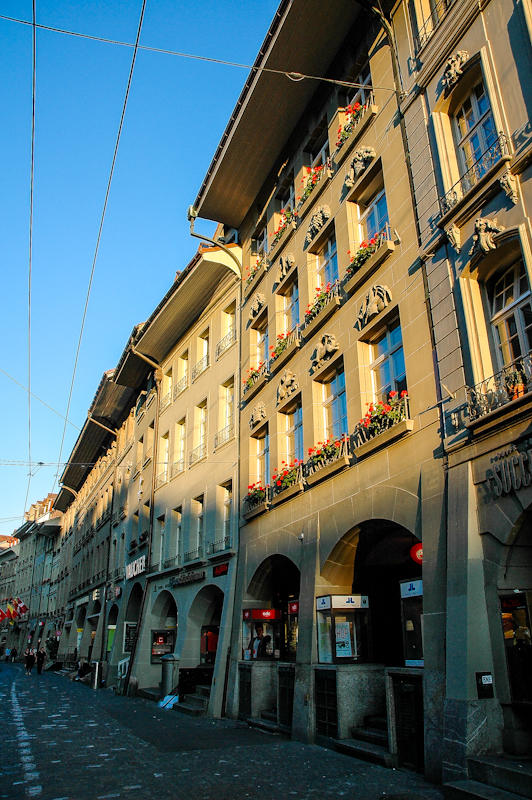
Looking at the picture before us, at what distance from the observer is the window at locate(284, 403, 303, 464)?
15.5 metres

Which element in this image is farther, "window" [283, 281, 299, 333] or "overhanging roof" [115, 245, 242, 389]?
"overhanging roof" [115, 245, 242, 389]

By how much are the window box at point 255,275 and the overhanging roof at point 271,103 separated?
2.69m

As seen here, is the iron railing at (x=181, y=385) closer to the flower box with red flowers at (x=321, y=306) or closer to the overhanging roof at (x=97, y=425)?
the overhanging roof at (x=97, y=425)

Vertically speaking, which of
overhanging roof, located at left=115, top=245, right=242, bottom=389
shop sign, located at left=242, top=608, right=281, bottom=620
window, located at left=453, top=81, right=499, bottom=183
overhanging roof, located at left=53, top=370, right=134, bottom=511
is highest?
overhanging roof, located at left=53, top=370, right=134, bottom=511

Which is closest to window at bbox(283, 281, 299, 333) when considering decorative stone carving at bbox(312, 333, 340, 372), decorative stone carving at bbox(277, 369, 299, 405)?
decorative stone carving at bbox(277, 369, 299, 405)

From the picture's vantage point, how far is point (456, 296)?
971 centimetres

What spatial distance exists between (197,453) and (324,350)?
992 cm

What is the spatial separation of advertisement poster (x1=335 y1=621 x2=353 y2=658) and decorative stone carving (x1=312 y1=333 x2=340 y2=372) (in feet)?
18.6

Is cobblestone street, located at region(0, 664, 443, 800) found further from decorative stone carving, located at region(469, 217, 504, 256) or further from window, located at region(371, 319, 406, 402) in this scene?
decorative stone carving, located at region(469, 217, 504, 256)

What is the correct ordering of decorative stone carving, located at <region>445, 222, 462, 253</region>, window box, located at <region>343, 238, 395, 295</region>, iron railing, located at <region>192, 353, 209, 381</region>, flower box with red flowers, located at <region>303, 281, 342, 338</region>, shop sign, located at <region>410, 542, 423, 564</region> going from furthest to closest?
iron railing, located at <region>192, 353, 209, 381</region>
flower box with red flowers, located at <region>303, 281, 342, 338</region>
window box, located at <region>343, 238, 395, 295</region>
shop sign, located at <region>410, 542, 423, 564</region>
decorative stone carving, located at <region>445, 222, 462, 253</region>

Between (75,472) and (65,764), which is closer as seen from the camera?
(65,764)

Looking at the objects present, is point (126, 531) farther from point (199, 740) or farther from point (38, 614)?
point (38, 614)

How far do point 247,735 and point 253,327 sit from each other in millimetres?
11403

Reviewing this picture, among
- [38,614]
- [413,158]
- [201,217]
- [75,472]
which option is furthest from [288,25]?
[38,614]
